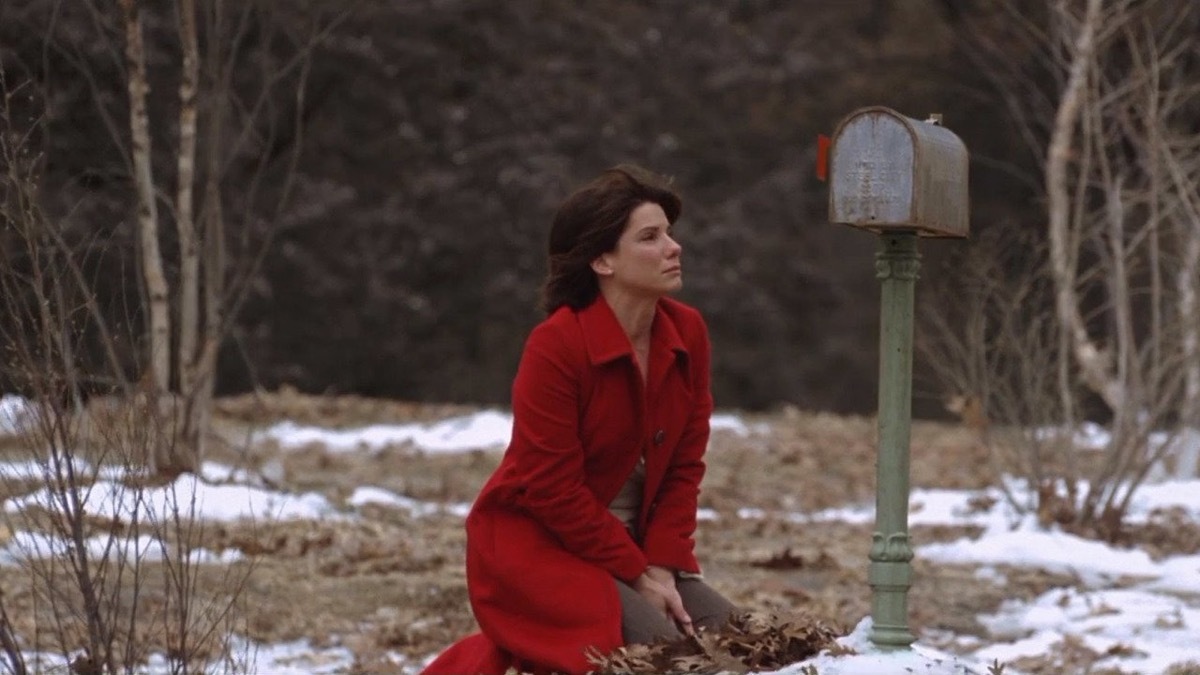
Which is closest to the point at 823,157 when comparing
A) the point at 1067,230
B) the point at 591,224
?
the point at 591,224

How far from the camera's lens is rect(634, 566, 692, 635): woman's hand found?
16.7 feet

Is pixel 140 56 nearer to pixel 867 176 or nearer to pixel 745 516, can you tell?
pixel 745 516

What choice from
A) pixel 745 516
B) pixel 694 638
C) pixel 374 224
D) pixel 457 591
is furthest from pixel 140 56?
pixel 374 224

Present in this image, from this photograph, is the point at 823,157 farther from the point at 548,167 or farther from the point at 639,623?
the point at 548,167

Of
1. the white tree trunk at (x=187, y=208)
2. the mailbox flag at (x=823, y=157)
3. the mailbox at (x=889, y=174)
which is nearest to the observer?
the mailbox at (x=889, y=174)

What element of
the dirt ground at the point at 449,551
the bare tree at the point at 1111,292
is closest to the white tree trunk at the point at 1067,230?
the bare tree at the point at 1111,292

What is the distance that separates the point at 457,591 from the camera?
8273mm

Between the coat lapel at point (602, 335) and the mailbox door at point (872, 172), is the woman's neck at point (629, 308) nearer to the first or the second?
the coat lapel at point (602, 335)

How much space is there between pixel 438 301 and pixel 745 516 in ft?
36.7

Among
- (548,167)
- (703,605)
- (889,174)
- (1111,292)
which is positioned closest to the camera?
(889,174)

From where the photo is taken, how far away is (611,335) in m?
5.02

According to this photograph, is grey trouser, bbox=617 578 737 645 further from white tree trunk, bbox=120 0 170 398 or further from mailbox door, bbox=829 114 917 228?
white tree trunk, bbox=120 0 170 398

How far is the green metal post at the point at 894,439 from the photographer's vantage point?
15.0ft

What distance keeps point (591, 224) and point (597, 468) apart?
62cm
